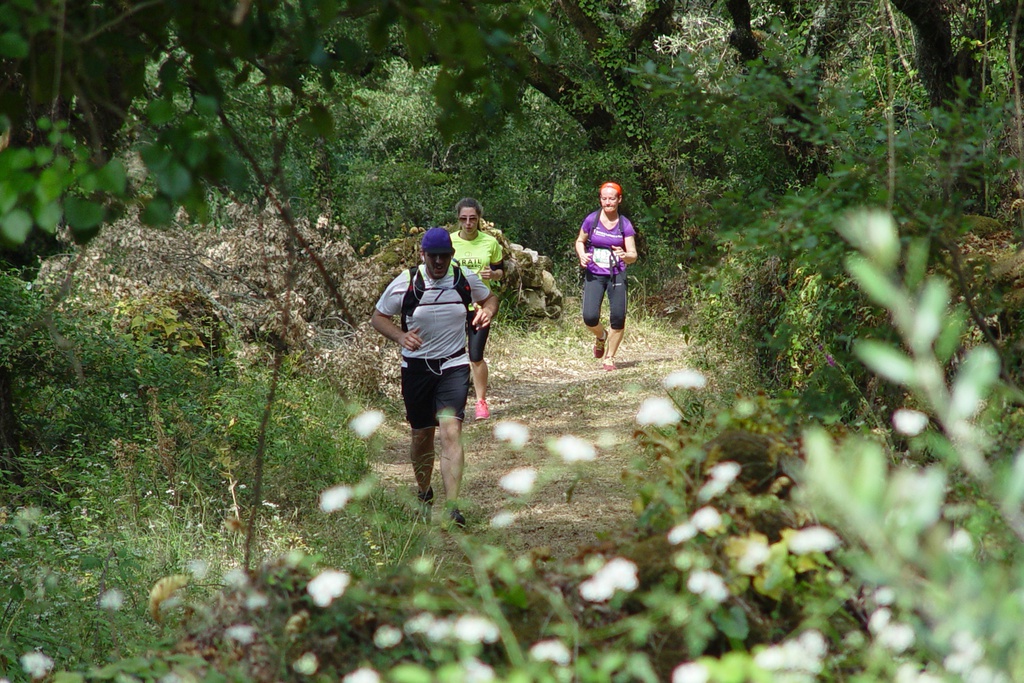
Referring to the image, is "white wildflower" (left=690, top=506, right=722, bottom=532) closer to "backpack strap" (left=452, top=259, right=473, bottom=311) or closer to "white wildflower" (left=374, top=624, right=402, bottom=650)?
"white wildflower" (left=374, top=624, right=402, bottom=650)

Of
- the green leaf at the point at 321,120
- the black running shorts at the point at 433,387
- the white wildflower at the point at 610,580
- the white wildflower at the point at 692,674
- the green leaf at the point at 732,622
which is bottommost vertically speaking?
the black running shorts at the point at 433,387

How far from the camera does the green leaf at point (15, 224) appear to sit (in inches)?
91.0

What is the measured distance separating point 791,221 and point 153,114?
235 cm

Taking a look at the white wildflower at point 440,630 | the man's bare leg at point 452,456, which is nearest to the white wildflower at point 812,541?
the white wildflower at point 440,630

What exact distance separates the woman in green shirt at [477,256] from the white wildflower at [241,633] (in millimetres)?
6647

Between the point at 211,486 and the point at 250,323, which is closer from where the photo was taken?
the point at 211,486

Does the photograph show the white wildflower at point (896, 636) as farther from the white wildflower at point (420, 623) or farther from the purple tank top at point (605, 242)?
the purple tank top at point (605, 242)

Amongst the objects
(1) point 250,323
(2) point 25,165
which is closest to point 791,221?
(2) point 25,165

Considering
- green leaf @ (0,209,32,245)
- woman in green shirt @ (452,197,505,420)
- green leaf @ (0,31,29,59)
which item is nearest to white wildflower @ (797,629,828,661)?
green leaf @ (0,209,32,245)

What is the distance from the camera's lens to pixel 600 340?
41.5ft

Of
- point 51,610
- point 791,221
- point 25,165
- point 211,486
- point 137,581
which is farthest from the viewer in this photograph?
point 211,486

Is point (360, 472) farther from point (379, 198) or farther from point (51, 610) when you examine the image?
point (379, 198)

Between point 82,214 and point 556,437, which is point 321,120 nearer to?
point 82,214

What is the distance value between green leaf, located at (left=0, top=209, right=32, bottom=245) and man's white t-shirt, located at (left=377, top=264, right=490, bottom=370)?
4176 mm
